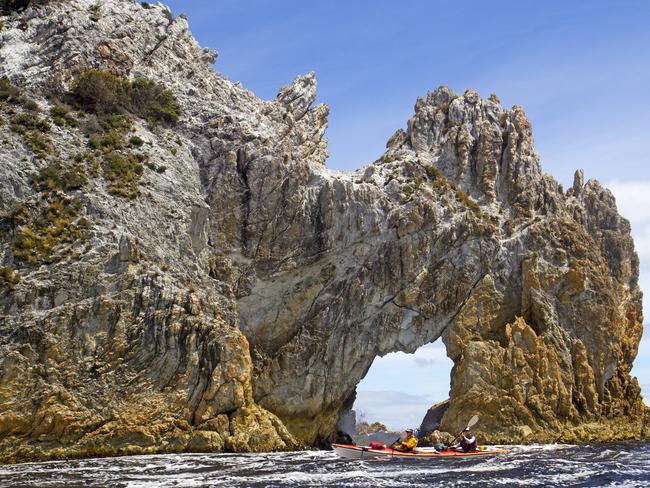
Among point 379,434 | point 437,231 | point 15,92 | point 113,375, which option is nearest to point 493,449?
point 437,231

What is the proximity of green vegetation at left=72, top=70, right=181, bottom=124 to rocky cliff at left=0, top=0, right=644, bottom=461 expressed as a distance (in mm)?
179

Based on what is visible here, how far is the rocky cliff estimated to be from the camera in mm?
46312

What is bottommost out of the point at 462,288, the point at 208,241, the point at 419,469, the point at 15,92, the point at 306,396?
the point at 419,469

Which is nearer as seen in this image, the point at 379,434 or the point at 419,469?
the point at 419,469

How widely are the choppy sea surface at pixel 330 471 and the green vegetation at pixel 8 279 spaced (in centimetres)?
1093

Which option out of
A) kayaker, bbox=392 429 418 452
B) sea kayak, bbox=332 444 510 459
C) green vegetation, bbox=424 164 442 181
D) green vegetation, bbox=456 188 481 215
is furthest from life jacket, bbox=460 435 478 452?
green vegetation, bbox=424 164 442 181

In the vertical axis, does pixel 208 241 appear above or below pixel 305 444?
above

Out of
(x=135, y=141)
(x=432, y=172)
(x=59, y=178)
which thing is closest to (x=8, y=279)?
(x=59, y=178)

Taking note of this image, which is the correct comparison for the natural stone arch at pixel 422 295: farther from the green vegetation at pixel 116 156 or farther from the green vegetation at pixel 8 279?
the green vegetation at pixel 8 279

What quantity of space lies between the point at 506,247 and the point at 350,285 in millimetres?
13860

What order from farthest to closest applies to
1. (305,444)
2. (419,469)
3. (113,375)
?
(305,444)
(113,375)
(419,469)

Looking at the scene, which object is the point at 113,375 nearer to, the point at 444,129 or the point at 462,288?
the point at 462,288

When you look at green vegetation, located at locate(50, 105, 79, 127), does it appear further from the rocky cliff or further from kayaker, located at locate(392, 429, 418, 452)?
kayaker, located at locate(392, 429, 418, 452)

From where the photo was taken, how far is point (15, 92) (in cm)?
5456
